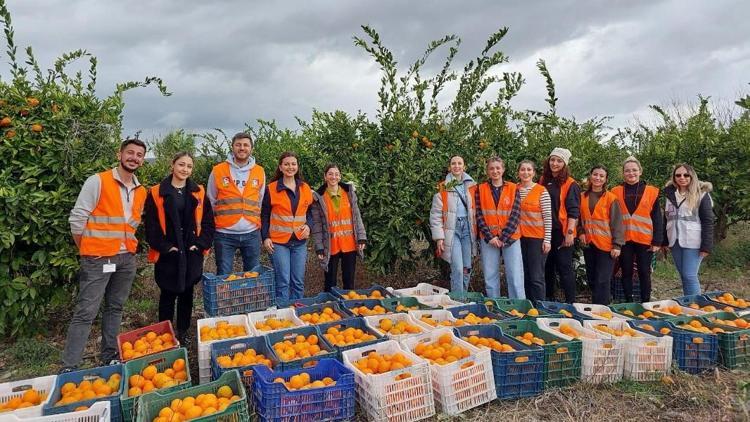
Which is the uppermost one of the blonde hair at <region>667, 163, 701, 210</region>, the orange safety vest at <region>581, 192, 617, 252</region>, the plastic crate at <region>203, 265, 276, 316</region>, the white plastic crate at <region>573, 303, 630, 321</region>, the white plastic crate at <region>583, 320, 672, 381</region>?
the blonde hair at <region>667, 163, 701, 210</region>

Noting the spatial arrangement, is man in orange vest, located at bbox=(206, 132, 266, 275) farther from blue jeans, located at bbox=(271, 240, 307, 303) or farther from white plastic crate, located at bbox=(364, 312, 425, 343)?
white plastic crate, located at bbox=(364, 312, 425, 343)

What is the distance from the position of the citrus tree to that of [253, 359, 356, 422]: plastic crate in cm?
286

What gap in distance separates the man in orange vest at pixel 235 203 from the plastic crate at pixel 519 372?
272cm

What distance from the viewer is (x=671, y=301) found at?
15.9 feet

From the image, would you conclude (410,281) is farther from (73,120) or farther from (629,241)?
(73,120)

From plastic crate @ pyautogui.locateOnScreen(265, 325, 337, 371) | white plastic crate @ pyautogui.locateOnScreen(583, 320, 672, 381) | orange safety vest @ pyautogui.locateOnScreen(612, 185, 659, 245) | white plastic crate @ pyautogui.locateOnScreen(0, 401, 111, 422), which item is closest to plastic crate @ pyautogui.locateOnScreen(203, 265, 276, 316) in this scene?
plastic crate @ pyautogui.locateOnScreen(265, 325, 337, 371)

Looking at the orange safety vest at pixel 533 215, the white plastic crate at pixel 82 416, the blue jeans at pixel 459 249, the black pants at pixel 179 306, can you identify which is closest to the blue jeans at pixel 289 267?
the black pants at pixel 179 306

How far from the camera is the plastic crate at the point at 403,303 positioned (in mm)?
4672

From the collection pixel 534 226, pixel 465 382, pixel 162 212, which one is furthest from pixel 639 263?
pixel 162 212

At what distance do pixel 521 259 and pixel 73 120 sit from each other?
4.92m

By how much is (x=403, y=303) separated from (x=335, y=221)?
1204mm

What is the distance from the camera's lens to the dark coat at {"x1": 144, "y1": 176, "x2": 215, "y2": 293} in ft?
14.2

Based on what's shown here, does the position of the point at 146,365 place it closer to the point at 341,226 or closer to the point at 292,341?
the point at 292,341

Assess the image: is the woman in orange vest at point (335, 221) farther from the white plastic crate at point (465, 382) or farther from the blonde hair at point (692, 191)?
the blonde hair at point (692, 191)
